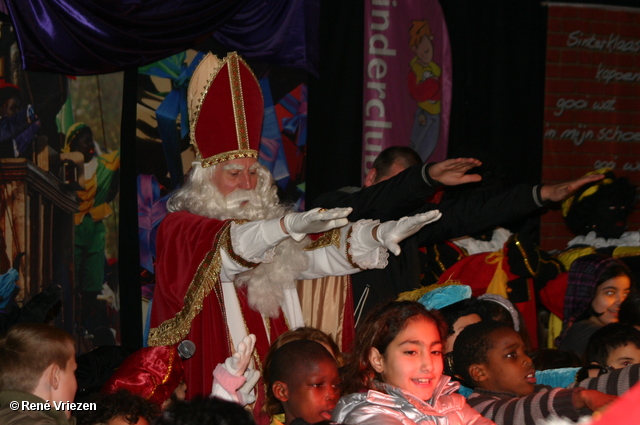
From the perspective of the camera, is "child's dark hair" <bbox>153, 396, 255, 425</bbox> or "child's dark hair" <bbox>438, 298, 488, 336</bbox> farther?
"child's dark hair" <bbox>438, 298, 488, 336</bbox>

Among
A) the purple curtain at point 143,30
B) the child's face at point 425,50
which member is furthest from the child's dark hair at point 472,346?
the child's face at point 425,50

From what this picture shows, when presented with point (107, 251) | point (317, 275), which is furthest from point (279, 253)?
point (107, 251)

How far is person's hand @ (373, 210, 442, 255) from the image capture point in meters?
2.92

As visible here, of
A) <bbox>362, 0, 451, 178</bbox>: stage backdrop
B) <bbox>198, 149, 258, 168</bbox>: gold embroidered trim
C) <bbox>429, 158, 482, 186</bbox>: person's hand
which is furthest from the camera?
<bbox>362, 0, 451, 178</bbox>: stage backdrop

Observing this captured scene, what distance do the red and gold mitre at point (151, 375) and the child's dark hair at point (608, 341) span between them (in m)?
1.74

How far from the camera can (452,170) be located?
319 cm

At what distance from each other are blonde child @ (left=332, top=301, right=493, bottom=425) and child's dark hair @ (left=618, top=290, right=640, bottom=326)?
1.68 metres

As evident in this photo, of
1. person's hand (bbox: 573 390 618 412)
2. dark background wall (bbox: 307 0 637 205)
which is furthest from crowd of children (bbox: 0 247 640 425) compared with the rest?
dark background wall (bbox: 307 0 637 205)

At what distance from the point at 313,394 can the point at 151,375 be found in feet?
2.18

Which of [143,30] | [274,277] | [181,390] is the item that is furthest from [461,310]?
[143,30]

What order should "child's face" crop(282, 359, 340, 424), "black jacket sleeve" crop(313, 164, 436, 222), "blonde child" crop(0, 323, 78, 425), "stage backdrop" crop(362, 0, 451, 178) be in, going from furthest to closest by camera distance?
"stage backdrop" crop(362, 0, 451, 178) → "black jacket sleeve" crop(313, 164, 436, 222) → "child's face" crop(282, 359, 340, 424) → "blonde child" crop(0, 323, 78, 425)

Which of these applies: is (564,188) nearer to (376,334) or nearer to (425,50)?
(376,334)

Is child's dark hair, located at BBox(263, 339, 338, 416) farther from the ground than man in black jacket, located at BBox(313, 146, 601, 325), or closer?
closer

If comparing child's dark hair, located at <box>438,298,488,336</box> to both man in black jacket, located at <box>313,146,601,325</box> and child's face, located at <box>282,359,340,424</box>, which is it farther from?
child's face, located at <box>282,359,340,424</box>
